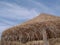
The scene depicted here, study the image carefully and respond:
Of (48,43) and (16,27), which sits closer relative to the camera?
(48,43)

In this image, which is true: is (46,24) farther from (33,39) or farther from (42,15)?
(42,15)

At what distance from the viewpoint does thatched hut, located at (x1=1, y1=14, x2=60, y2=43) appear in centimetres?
Result: 1063

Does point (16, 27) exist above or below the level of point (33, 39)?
above

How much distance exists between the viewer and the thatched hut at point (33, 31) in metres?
10.6

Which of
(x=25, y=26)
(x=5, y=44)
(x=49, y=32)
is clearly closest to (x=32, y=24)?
(x=25, y=26)

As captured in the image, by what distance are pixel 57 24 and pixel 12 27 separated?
3.02 metres

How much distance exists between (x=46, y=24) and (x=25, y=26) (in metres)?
1.35

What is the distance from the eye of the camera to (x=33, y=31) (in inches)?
433

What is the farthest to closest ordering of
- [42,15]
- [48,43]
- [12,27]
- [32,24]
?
[42,15] → [12,27] → [32,24] → [48,43]

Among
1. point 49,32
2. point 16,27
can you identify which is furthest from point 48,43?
point 16,27

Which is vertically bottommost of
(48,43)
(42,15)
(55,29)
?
(48,43)

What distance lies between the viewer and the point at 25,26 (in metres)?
11.4

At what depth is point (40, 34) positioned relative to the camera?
35.3 ft

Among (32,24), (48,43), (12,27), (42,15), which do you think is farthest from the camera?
(42,15)
